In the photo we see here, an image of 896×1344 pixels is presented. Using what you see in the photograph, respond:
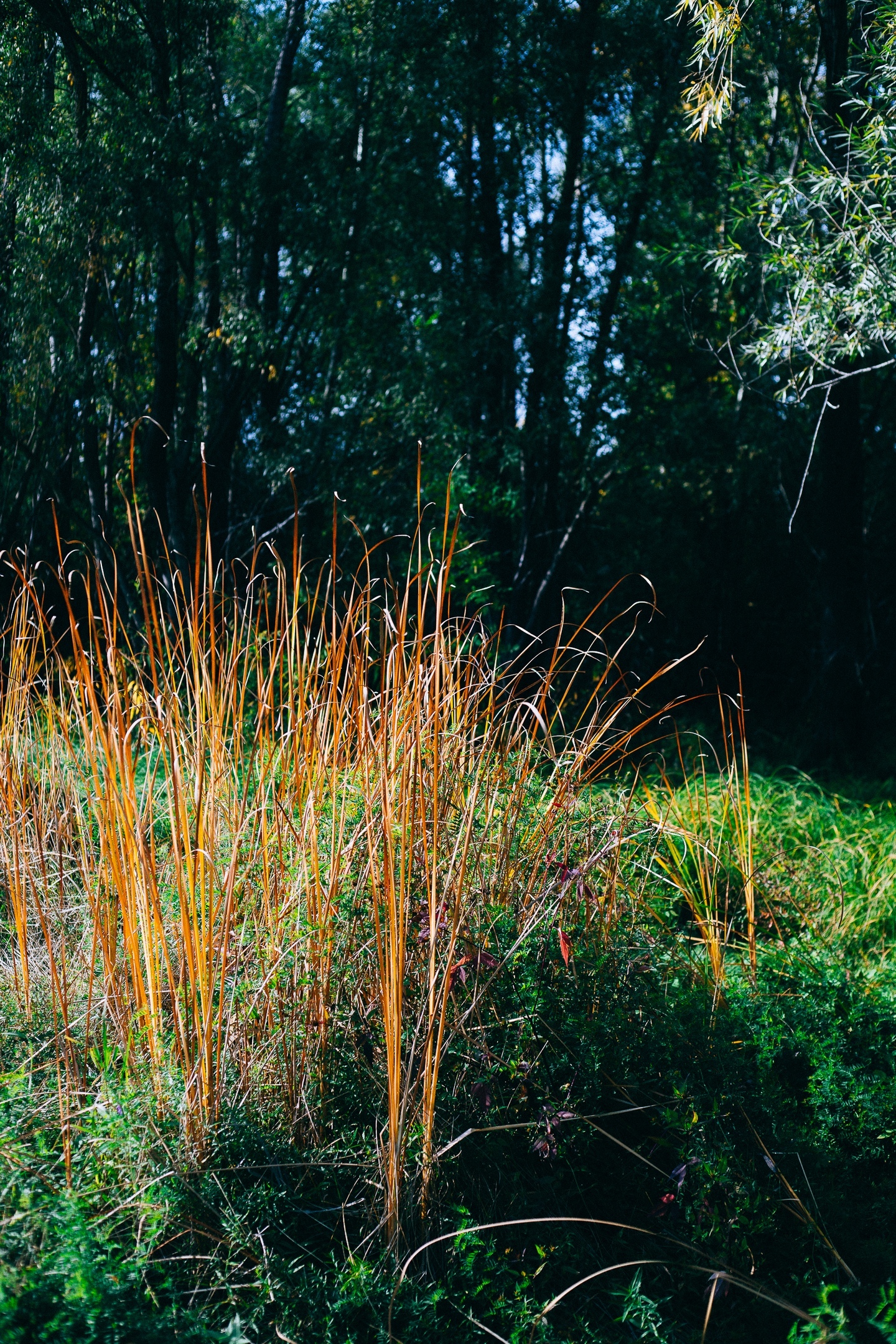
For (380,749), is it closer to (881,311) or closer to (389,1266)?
(389,1266)

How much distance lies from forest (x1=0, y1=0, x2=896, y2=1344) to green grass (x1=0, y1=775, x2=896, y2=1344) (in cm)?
1

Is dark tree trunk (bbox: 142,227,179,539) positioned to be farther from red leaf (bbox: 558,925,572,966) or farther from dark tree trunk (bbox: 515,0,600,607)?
red leaf (bbox: 558,925,572,966)

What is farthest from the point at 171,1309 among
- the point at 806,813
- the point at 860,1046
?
the point at 806,813

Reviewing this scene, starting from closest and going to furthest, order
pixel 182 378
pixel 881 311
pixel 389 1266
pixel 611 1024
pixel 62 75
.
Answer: pixel 389 1266, pixel 611 1024, pixel 881 311, pixel 62 75, pixel 182 378

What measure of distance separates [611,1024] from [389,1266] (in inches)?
23.4

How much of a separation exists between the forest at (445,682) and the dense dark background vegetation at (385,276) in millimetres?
41

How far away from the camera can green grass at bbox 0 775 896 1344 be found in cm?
150

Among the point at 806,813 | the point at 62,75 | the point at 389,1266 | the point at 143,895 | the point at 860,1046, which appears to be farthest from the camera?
the point at 62,75

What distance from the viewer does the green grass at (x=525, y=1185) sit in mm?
1502

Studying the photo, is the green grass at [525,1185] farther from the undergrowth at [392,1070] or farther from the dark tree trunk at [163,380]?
the dark tree trunk at [163,380]

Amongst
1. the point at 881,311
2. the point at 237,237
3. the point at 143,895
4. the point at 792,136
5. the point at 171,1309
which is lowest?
the point at 171,1309

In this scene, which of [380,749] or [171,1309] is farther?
[380,749]

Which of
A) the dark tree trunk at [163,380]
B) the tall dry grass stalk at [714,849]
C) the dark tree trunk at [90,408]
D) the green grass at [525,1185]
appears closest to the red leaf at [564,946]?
the green grass at [525,1185]

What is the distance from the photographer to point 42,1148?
1623mm
